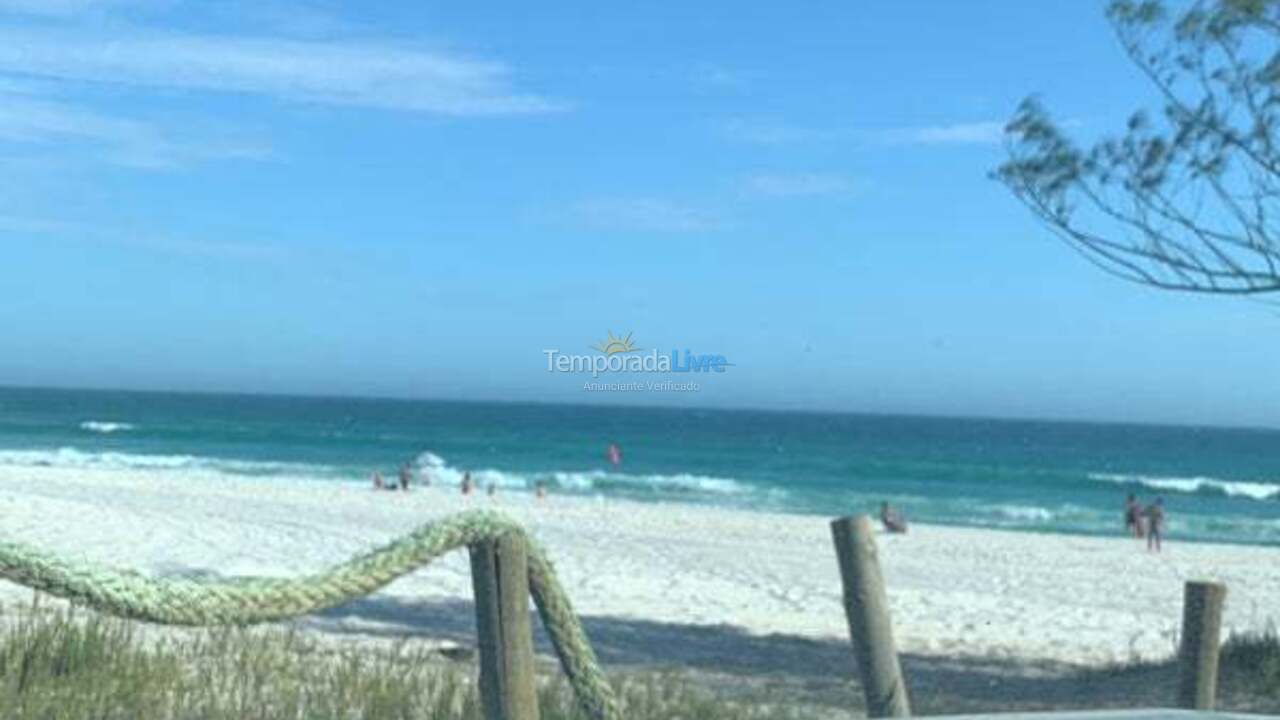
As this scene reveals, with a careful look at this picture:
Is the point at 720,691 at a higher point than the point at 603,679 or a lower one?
lower

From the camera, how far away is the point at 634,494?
153 feet

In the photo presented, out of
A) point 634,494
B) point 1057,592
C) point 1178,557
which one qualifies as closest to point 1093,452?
point 634,494

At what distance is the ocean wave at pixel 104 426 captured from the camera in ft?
244

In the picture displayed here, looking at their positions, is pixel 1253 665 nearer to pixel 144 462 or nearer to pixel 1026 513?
pixel 1026 513

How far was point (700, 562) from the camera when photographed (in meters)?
23.3

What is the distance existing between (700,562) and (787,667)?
41.6ft

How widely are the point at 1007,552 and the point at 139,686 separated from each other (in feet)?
82.1

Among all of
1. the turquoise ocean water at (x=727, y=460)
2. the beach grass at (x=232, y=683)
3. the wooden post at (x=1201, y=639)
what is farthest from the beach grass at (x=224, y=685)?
the turquoise ocean water at (x=727, y=460)

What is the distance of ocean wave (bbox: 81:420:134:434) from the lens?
244ft

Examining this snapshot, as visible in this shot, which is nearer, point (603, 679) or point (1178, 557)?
point (603, 679)

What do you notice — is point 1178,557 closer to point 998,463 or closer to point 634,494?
point 634,494

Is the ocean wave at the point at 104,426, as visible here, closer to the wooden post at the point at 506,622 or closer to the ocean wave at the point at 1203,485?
the ocean wave at the point at 1203,485

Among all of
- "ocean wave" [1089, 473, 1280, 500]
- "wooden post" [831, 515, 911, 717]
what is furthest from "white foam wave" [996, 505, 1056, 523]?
"wooden post" [831, 515, 911, 717]

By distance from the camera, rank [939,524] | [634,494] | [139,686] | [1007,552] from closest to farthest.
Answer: [139,686] → [1007,552] → [939,524] → [634,494]
